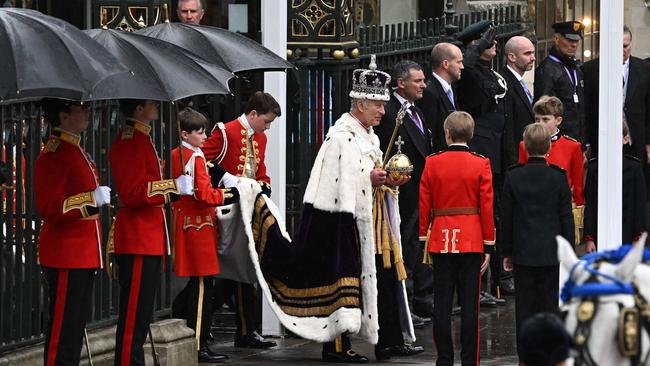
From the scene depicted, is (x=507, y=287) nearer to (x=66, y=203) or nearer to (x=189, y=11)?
(x=189, y=11)

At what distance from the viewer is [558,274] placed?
11.3m

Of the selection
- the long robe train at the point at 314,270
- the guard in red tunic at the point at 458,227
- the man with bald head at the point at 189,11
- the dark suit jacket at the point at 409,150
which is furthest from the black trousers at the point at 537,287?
the man with bald head at the point at 189,11

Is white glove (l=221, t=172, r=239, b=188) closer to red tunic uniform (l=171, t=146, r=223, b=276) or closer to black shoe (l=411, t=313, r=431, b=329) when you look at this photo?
red tunic uniform (l=171, t=146, r=223, b=276)

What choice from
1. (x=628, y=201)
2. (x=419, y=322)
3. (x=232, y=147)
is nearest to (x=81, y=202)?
(x=232, y=147)

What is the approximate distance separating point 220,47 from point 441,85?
3.47 m

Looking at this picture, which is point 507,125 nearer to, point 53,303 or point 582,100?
point 582,100

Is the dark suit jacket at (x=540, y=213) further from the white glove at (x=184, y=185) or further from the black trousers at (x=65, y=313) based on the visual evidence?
the black trousers at (x=65, y=313)

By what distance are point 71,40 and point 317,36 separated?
15.5 feet

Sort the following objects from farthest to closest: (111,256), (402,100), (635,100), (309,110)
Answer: (635,100) → (309,110) → (402,100) → (111,256)

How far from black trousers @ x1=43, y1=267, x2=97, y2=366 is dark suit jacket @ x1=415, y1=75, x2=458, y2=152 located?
15.7 ft

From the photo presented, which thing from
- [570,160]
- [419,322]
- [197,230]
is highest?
[570,160]

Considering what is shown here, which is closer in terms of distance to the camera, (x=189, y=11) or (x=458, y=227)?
(x=458, y=227)

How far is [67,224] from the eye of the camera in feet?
32.0

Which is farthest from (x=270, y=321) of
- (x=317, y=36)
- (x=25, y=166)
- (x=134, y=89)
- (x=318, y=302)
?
(x=134, y=89)
